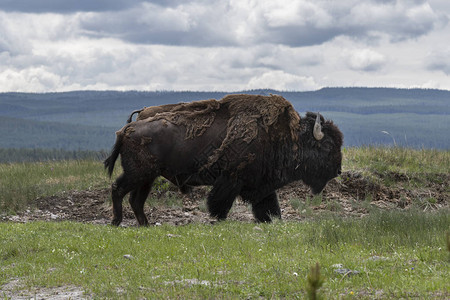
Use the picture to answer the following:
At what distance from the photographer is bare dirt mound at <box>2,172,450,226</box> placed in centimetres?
1341

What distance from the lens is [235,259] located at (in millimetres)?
7395

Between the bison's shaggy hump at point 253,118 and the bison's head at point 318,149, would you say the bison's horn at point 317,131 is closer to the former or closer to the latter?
the bison's head at point 318,149

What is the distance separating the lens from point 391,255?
734 cm

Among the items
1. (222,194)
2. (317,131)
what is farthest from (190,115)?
(317,131)

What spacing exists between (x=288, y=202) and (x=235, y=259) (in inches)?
291

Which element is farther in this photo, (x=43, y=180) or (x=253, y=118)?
(x=43, y=180)

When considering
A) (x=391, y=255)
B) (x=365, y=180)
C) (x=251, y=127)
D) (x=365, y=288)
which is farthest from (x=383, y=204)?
(x=365, y=288)

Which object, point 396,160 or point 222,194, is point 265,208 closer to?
point 222,194

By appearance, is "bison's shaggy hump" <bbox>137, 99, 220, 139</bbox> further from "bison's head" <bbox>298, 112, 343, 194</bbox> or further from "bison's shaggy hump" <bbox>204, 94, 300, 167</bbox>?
"bison's head" <bbox>298, 112, 343, 194</bbox>

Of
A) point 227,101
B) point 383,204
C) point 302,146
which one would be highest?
point 227,101

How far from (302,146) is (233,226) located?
7.90 ft

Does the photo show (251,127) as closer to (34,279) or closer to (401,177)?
(34,279)

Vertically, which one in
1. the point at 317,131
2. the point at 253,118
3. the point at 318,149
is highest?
the point at 253,118

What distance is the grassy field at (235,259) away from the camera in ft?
19.8
